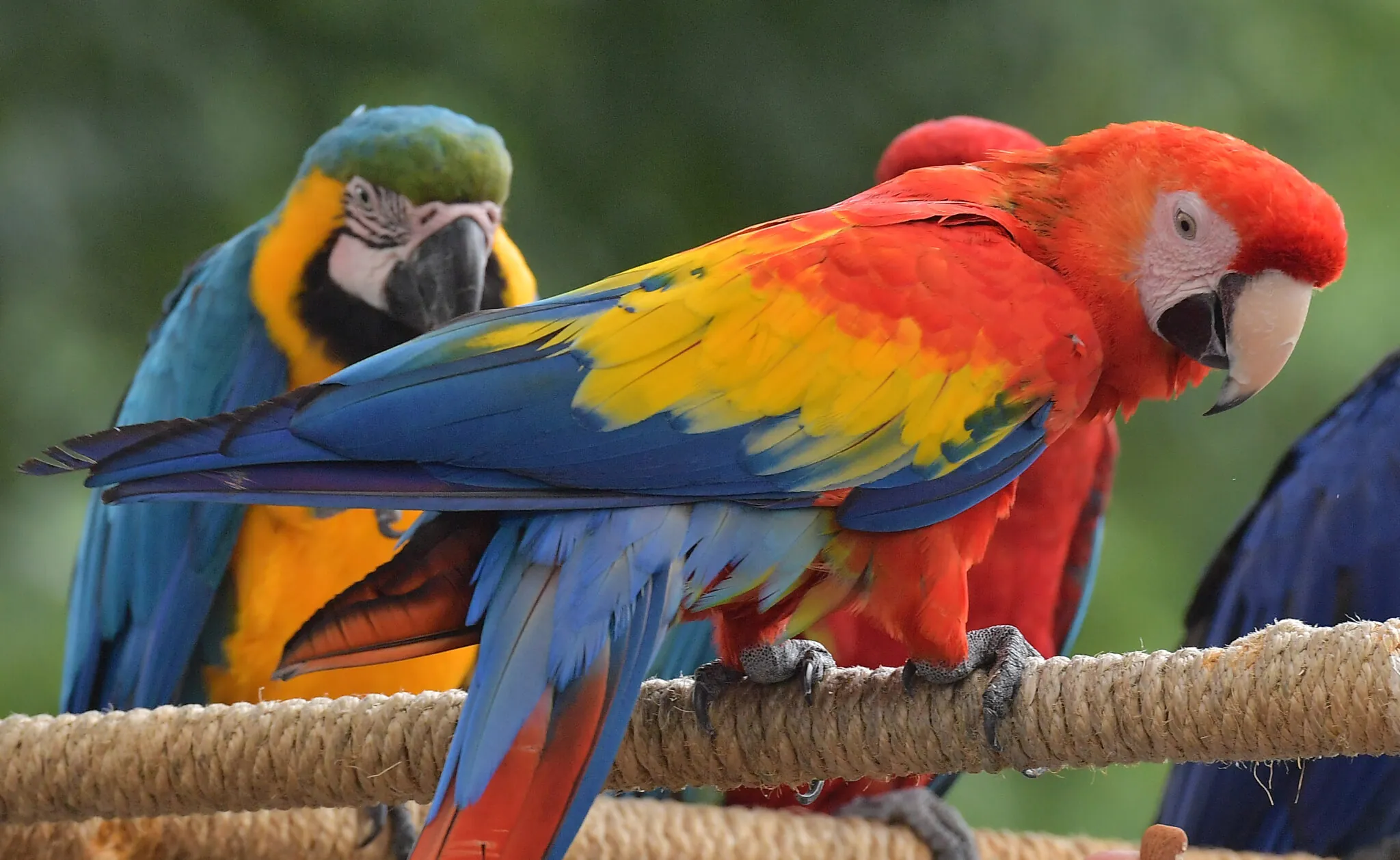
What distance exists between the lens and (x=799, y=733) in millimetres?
1026

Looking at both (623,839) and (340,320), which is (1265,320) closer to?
Answer: (623,839)

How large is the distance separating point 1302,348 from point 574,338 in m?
2.21

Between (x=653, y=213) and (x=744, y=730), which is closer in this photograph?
(x=744, y=730)

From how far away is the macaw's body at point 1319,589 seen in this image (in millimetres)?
1468

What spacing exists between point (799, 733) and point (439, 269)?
741 mm

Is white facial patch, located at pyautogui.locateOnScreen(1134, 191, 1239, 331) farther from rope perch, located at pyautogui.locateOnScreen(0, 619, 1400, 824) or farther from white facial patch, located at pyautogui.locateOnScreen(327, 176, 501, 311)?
white facial patch, located at pyautogui.locateOnScreen(327, 176, 501, 311)

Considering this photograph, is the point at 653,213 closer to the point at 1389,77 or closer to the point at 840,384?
the point at 1389,77

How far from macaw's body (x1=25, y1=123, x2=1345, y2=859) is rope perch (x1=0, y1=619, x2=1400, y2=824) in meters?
0.03

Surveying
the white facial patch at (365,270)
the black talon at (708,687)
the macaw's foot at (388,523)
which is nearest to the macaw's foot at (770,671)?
the black talon at (708,687)

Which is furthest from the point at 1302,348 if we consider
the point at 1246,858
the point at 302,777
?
the point at 302,777

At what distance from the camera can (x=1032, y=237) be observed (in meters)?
1.08

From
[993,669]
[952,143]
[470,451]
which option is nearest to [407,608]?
[470,451]

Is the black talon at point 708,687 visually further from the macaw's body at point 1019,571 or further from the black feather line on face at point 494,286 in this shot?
the black feather line on face at point 494,286

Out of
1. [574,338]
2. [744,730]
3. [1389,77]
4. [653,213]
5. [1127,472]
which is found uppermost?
[1389,77]
